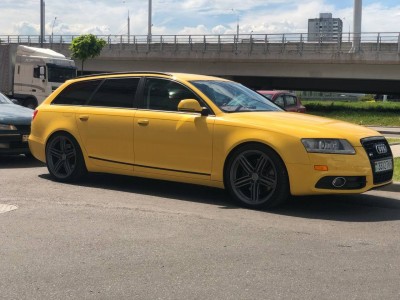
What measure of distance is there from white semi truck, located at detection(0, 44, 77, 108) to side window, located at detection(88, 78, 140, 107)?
1872cm

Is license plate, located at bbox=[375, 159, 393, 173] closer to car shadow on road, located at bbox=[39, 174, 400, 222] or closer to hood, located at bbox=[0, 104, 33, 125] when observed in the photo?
car shadow on road, located at bbox=[39, 174, 400, 222]

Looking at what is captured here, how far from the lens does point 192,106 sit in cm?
662

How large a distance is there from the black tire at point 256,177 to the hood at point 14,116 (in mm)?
5011

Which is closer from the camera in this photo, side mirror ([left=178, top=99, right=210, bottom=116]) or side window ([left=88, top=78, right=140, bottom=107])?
side mirror ([left=178, top=99, right=210, bottom=116])

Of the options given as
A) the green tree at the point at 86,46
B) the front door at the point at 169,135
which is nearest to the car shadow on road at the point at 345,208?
the front door at the point at 169,135

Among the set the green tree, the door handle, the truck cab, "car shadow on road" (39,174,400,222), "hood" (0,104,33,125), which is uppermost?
the green tree

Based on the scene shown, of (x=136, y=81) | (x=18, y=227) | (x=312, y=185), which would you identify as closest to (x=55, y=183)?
(x=136, y=81)

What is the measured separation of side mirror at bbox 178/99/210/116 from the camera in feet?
21.7

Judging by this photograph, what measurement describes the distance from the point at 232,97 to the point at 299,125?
1.23 m

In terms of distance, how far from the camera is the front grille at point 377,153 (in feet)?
20.3

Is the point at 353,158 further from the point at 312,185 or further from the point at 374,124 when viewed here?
the point at 374,124

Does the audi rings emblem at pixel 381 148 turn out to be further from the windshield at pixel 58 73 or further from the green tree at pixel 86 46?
the green tree at pixel 86 46

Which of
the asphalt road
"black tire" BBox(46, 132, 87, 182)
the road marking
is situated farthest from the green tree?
the road marking

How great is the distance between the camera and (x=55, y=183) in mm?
8016
